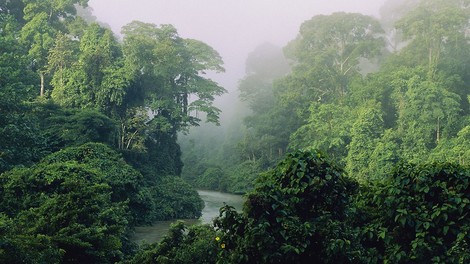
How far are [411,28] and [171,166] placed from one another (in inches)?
903

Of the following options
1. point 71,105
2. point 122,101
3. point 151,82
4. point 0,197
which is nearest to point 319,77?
point 151,82

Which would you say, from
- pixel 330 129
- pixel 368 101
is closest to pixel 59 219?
pixel 368 101

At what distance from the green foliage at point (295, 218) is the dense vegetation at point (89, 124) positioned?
3537mm

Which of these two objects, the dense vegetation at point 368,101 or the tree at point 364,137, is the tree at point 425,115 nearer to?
the dense vegetation at point 368,101

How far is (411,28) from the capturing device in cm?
3619

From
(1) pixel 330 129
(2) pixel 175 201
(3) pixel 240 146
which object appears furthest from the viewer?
(3) pixel 240 146

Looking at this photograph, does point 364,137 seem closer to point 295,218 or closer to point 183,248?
point 183,248

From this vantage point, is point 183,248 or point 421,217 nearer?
point 421,217

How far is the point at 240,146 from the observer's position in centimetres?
4859

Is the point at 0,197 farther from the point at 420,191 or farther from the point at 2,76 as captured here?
the point at 420,191

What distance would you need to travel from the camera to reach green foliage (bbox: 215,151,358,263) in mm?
5797

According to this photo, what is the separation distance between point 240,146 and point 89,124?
2722cm

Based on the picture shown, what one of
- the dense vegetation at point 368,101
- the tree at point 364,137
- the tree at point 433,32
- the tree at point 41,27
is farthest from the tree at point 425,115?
the tree at point 41,27

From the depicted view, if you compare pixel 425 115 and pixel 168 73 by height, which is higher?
pixel 168 73
